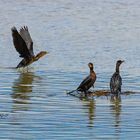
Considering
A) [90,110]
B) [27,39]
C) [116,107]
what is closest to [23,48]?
[27,39]

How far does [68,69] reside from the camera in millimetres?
19078

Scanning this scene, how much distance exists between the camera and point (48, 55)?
71.0ft

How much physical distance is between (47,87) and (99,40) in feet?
25.7

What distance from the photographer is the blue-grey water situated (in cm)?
1193

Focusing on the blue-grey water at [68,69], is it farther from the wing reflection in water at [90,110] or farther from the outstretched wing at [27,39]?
the outstretched wing at [27,39]

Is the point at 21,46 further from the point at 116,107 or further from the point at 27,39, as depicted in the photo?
the point at 116,107

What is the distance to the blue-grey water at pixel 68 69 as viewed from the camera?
11930 mm

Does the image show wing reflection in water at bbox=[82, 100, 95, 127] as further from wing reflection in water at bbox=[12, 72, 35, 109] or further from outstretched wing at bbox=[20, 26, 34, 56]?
outstretched wing at bbox=[20, 26, 34, 56]

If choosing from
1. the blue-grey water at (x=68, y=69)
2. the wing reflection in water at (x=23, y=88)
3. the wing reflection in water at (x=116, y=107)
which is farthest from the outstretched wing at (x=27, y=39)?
the wing reflection in water at (x=116, y=107)

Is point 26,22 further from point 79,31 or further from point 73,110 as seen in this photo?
point 73,110

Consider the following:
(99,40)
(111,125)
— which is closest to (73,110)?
(111,125)

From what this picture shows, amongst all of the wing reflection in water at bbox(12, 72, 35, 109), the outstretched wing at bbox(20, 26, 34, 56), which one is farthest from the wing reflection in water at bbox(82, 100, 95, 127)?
the outstretched wing at bbox(20, 26, 34, 56)

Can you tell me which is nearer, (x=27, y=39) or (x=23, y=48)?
(x=23, y=48)

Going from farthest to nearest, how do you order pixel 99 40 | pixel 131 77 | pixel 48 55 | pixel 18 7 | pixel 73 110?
pixel 18 7
pixel 99 40
pixel 48 55
pixel 131 77
pixel 73 110
